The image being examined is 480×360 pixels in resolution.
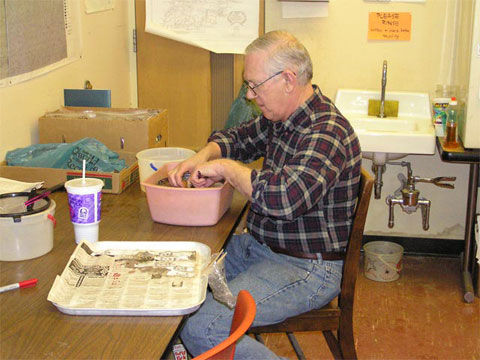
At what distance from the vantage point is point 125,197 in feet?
6.77

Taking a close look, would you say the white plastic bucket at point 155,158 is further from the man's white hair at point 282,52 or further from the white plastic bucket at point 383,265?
the white plastic bucket at point 383,265

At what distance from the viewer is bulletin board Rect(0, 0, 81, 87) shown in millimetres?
2215

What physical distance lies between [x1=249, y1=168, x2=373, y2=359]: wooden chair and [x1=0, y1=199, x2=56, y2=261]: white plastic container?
2.20ft

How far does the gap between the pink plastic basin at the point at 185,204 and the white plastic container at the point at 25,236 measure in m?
0.33

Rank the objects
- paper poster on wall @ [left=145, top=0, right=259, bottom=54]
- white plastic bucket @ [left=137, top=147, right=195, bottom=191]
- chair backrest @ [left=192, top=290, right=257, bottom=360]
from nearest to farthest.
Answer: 1. chair backrest @ [left=192, top=290, right=257, bottom=360]
2. white plastic bucket @ [left=137, top=147, right=195, bottom=191]
3. paper poster on wall @ [left=145, top=0, right=259, bottom=54]

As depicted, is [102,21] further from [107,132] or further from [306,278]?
[306,278]

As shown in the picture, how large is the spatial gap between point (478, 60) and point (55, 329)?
2.22 metres

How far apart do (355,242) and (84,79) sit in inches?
65.2

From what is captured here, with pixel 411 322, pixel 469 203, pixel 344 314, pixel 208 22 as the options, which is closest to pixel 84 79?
pixel 208 22

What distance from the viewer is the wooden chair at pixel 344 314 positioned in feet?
5.98

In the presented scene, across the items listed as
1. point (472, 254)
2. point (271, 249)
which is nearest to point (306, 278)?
point (271, 249)

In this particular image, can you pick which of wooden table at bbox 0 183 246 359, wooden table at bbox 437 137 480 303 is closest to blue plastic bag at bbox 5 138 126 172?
wooden table at bbox 0 183 246 359

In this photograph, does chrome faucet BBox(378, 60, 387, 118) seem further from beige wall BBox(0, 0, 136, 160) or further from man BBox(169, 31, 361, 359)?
beige wall BBox(0, 0, 136, 160)

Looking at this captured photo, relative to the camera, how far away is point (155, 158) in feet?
7.17
